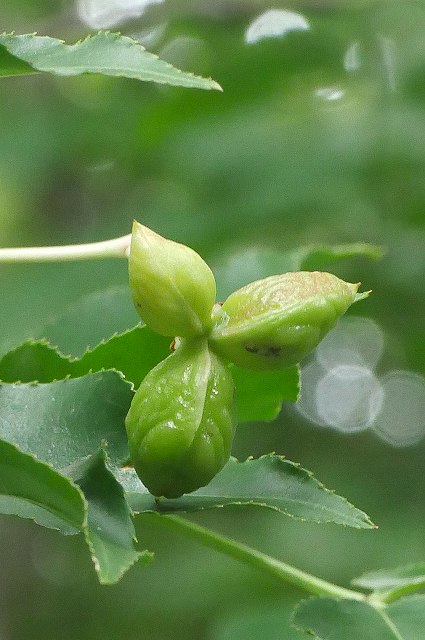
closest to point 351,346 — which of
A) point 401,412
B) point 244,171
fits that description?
point 401,412

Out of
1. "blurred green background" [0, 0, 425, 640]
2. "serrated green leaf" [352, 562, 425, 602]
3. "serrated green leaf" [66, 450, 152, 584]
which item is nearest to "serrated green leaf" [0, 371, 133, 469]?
"serrated green leaf" [66, 450, 152, 584]

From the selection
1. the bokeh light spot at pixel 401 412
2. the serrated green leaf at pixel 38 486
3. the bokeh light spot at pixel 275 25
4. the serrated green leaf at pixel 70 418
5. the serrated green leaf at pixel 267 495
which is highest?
the serrated green leaf at pixel 38 486

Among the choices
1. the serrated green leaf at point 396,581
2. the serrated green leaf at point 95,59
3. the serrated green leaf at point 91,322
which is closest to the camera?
the serrated green leaf at point 95,59

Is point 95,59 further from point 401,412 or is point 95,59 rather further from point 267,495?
point 401,412

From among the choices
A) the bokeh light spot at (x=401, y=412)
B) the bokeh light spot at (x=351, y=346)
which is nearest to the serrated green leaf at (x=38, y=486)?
the bokeh light spot at (x=351, y=346)

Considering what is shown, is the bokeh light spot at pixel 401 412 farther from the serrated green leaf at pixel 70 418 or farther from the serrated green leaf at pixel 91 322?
the serrated green leaf at pixel 70 418

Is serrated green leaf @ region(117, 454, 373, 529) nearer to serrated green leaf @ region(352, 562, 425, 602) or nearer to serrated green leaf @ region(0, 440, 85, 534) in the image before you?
serrated green leaf @ region(0, 440, 85, 534)
